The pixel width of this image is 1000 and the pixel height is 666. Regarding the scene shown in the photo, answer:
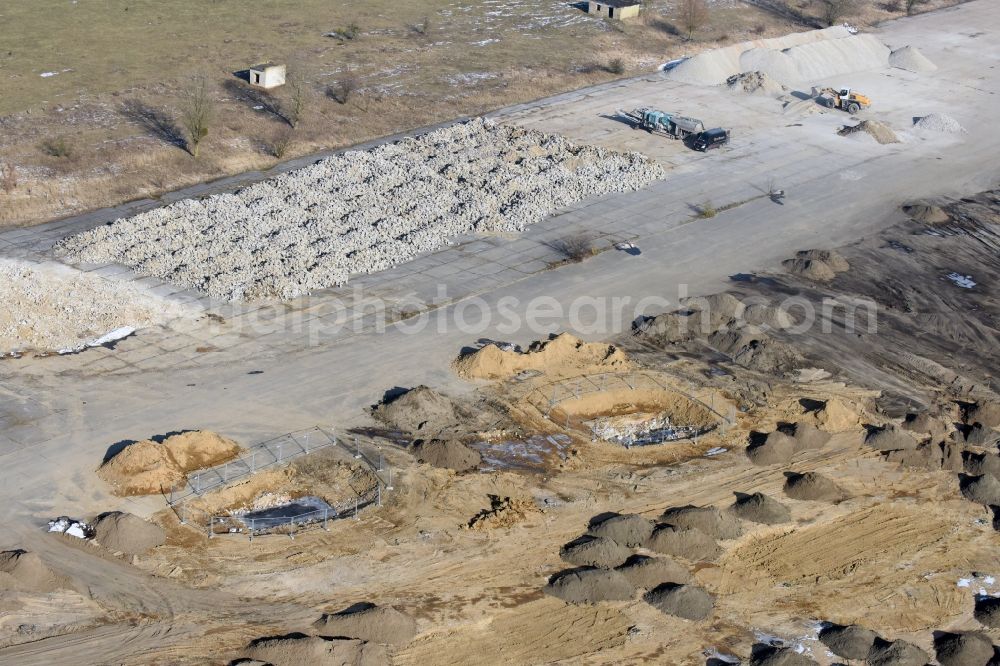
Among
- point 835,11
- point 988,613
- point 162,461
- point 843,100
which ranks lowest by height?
point 988,613

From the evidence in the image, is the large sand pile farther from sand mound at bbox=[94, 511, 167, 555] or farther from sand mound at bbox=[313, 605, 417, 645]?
sand mound at bbox=[313, 605, 417, 645]

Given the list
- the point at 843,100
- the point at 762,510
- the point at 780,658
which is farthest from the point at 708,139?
the point at 780,658

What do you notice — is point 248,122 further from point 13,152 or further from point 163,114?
point 13,152

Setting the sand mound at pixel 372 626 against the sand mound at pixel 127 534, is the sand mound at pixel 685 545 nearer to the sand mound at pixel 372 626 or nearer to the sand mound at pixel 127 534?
the sand mound at pixel 372 626

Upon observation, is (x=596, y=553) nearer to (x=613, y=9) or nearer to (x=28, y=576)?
(x=28, y=576)

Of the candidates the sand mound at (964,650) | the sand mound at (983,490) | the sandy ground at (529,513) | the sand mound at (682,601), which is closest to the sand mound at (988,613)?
the sandy ground at (529,513)
